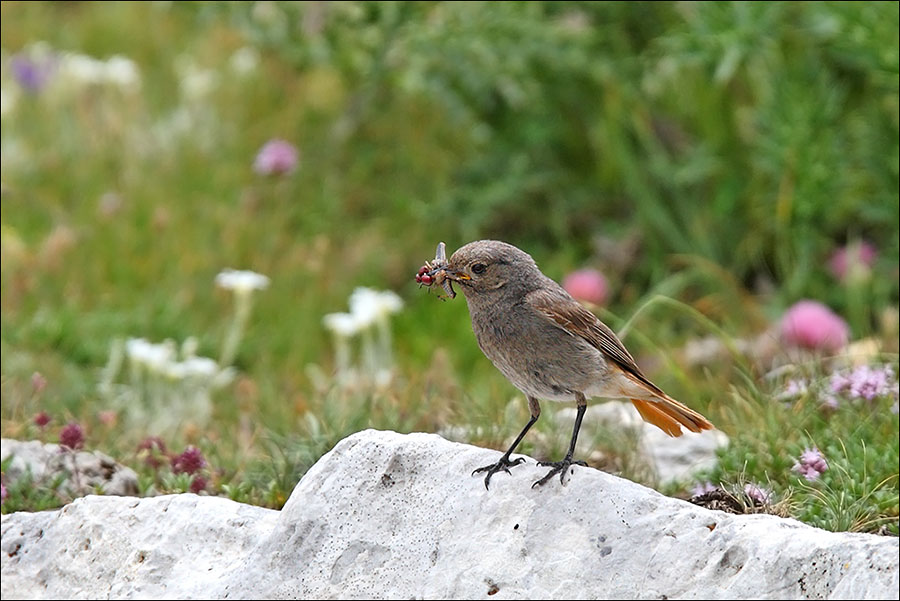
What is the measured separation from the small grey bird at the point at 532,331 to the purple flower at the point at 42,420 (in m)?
1.75

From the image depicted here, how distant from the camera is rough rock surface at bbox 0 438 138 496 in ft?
15.0

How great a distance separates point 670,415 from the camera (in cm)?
423

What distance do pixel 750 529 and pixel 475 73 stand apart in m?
5.30

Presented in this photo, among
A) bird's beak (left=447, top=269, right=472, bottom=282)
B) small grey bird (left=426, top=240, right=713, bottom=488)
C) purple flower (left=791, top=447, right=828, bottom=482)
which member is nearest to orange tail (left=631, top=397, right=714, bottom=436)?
small grey bird (left=426, top=240, right=713, bottom=488)

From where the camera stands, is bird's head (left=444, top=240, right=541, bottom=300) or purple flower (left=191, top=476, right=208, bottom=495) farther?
purple flower (left=191, top=476, right=208, bottom=495)

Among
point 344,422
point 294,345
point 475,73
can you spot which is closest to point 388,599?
point 344,422

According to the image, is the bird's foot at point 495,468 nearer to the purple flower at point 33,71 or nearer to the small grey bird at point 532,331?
the small grey bird at point 532,331

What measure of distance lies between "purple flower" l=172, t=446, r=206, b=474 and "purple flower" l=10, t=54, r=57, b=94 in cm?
485

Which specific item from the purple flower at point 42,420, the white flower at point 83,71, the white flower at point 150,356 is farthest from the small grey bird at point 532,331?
the white flower at point 83,71

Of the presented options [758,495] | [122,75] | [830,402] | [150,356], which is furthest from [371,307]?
[122,75]

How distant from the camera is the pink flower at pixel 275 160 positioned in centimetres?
815

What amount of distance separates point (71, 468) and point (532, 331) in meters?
1.79

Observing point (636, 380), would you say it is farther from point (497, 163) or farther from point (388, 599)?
point (497, 163)

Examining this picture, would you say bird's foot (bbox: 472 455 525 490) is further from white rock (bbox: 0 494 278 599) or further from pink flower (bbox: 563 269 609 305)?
pink flower (bbox: 563 269 609 305)
